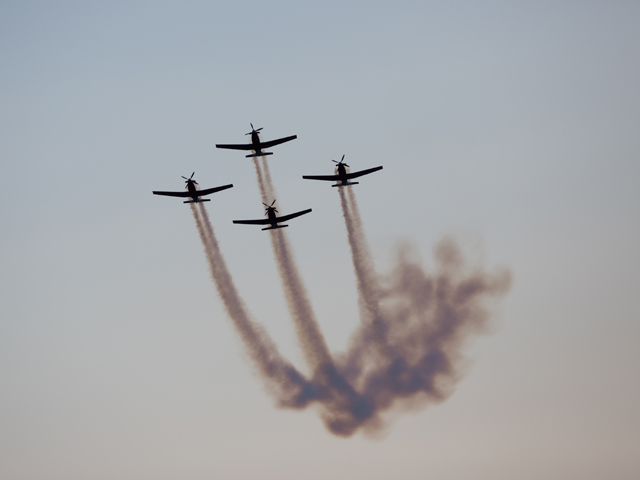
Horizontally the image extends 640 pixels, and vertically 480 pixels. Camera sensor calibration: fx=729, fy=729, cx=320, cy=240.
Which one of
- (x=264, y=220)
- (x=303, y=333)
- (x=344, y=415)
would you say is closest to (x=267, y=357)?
(x=303, y=333)

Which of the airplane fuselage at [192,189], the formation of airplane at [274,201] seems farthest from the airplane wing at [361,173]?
the airplane fuselage at [192,189]

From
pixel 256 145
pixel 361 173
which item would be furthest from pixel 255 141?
pixel 361 173

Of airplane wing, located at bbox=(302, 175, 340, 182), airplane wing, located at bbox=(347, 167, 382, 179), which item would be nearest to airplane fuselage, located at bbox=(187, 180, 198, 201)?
airplane wing, located at bbox=(302, 175, 340, 182)

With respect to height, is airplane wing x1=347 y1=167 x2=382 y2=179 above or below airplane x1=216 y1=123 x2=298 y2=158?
below

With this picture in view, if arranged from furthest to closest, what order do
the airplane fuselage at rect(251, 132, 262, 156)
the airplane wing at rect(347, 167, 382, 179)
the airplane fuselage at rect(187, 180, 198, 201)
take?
1. the airplane wing at rect(347, 167, 382, 179)
2. the airplane fuselage at rect(187, 180, 198, 201)
3. the airplane fuselage at rect(251, 132, 262, 156)

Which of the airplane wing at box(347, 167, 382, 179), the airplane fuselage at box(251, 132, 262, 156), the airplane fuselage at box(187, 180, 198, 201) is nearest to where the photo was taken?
the airplane fuselage at box(251, 132, 262, 156)

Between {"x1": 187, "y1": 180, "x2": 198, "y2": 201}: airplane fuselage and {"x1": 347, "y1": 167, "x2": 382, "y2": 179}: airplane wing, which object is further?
{"x1": 347, "y1": 167, "x2": 382, "y2": 179}: airplane wing

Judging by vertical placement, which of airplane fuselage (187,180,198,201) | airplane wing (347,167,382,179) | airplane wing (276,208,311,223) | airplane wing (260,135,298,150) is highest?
airplane wing (260,135,298,150)

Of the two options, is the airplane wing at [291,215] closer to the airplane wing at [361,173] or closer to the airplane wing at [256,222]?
the airplane wing at [256,222]

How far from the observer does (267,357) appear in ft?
359

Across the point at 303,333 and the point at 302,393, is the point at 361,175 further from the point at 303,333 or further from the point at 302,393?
the point at 302,393

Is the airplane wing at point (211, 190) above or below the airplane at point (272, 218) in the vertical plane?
above

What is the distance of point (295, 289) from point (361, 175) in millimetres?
20344

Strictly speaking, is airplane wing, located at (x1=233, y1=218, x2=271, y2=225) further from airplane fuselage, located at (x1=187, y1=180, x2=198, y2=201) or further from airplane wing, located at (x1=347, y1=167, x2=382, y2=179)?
airplane wing, located at (x1=347, y1=167, x2=382, y2=179)
